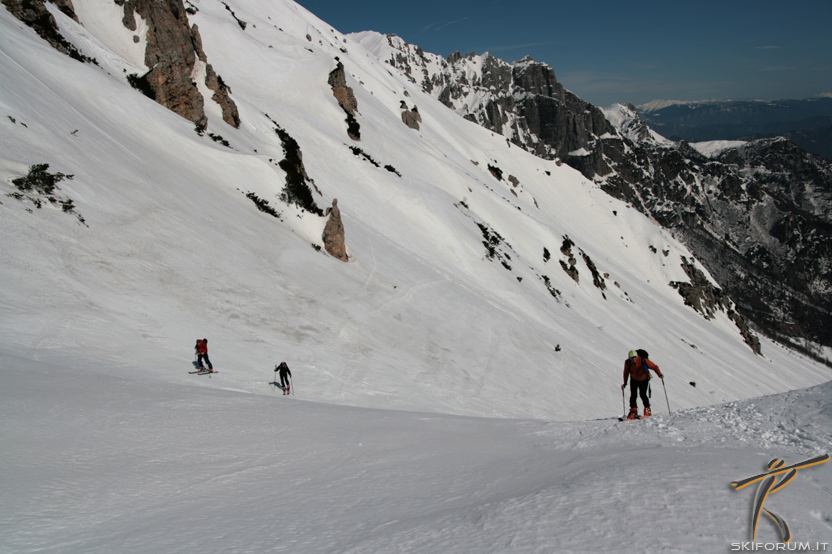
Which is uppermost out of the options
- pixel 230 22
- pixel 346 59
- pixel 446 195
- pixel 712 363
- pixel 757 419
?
pixel 346 59

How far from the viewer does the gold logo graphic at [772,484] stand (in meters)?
4.50

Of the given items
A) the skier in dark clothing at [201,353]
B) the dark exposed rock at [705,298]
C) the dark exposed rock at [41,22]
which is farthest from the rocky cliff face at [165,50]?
the dark exposed rock at [705,298]

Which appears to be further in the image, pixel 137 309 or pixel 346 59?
pixel 346 59

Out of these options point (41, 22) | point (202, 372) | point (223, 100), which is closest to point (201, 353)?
point (202, 372)

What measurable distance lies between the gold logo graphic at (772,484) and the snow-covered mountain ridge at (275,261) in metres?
12.0

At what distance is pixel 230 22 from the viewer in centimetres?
6706

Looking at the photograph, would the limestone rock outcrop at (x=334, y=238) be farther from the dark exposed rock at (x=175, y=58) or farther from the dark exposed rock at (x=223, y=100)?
the dark exposed rock at (x=223, y=100)

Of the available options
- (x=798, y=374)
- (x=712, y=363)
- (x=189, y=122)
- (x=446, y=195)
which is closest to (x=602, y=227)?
(x=798, y=374)

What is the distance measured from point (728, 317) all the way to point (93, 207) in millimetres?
126476

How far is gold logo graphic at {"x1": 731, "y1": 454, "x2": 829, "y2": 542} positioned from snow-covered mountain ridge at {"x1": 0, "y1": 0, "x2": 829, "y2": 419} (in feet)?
39.5

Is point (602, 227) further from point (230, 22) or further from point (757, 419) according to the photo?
point (757, 419)

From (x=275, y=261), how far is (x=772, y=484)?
927 inches

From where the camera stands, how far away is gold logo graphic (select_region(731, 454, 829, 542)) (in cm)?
450

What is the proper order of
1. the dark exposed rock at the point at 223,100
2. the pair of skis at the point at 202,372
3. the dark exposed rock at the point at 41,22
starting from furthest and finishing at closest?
the dark exposed rock at the point at 223,100 → the dark exposed rock at the point at 41,22 → the pair of skis at the point at 202,372
